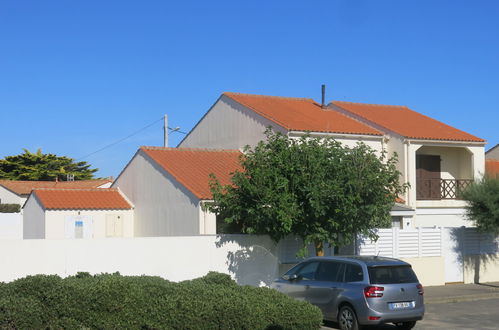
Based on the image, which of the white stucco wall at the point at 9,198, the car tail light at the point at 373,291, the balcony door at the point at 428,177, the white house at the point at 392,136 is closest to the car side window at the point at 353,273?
the car tail light at the point at 373,291

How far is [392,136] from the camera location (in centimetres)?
2745

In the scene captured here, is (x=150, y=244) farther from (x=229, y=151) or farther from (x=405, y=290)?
(x=229, y=151)

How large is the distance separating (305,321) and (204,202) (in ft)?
30.6

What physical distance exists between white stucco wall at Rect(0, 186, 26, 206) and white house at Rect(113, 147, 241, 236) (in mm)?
22106

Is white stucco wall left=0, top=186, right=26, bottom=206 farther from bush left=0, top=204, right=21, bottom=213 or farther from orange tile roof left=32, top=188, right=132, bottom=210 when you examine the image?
orange tile roof left=32, top=188, right=132, bottom=210

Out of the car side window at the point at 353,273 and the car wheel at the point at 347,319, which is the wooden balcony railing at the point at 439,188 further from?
the car wheel at the point at 347,319

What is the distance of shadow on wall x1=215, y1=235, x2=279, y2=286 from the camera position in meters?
18.4

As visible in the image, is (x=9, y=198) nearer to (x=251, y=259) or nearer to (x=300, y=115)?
(x=300, y=115)

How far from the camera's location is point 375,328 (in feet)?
44.8

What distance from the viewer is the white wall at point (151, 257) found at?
15.5 m

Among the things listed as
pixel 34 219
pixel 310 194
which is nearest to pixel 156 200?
pixel 34 219

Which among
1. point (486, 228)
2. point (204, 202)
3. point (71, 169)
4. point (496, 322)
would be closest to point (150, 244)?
point (204, 202)

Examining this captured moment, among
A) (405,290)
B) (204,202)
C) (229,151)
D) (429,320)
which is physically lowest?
(429,320)

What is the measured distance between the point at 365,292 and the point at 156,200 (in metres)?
13.1
